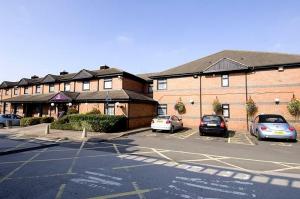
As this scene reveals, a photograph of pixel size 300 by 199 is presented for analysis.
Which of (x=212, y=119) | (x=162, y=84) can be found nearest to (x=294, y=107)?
(x=212, y=119)

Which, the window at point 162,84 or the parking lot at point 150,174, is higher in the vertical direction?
the window at point 162,84

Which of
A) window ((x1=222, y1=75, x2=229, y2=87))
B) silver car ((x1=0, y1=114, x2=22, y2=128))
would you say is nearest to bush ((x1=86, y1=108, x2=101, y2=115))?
silver car ((x1=0, y1=114, x2=22, y2=128))

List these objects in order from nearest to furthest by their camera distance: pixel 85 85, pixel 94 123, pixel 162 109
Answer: pixel 94 123, pixel 162 109, pixel 85 85

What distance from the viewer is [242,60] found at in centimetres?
2153

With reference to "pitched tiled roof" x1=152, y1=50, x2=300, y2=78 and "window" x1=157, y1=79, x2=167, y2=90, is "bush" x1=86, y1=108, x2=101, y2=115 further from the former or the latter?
"pitched tiled roof" x1=152, y1=50, x2=300, y2=78

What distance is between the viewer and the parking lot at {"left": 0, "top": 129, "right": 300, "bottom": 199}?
4.84 meters

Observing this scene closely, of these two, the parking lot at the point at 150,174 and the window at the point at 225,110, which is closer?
the parking lot at the point at 150,174

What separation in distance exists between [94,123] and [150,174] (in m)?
12.3

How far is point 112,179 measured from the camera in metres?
5.77

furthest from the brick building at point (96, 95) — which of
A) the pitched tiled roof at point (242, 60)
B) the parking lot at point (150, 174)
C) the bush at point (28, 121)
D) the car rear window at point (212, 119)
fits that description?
the parking lot at point (150, 174)

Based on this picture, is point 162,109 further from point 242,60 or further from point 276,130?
point 276,130

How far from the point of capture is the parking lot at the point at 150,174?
15.9 feet

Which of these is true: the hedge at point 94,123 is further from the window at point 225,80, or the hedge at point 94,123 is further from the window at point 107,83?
the window at point 225,80

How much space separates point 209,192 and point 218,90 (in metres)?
17.5
